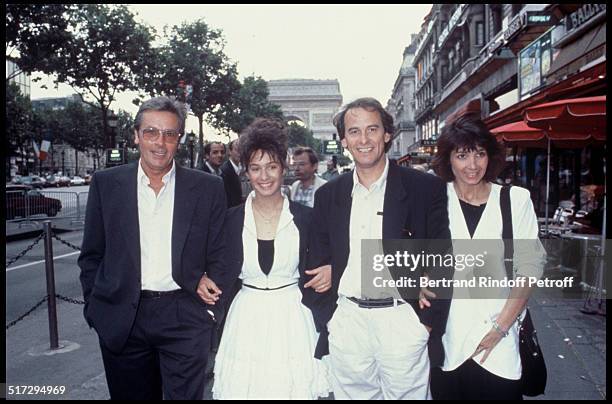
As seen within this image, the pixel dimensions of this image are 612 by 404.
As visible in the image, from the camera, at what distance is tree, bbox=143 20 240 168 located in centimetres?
3575

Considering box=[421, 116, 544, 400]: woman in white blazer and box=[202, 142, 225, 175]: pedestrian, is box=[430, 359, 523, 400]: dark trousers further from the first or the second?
box=[202, 142, 225, 175]: pedestrian

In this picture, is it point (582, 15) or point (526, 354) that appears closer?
point (526, 354)

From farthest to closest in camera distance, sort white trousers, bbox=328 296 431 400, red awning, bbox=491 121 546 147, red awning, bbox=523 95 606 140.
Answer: red awning, bbox=491 121 546 147 < red awning, bbox=523 95 606 140 < white trousers, bbox=328 296 431 400

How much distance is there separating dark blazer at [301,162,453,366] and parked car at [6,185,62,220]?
1572 centimetres

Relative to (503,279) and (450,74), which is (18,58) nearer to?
(503,279)

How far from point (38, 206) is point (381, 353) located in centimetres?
1782

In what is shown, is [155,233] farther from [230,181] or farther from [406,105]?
[406,105]

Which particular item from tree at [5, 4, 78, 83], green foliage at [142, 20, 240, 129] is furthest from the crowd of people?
green foliage at [142, 20, 240, 129]

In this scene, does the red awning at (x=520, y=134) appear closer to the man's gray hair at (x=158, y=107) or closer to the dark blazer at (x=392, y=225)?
the dark blazer at (x=392, y=225)

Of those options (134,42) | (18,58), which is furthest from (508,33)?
(18,58)

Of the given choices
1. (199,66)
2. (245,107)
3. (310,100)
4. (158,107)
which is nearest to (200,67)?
(199,66)

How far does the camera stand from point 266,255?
3129 millimetres

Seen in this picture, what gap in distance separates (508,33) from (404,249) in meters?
19.8

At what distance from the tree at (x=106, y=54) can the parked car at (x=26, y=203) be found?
544 cm
